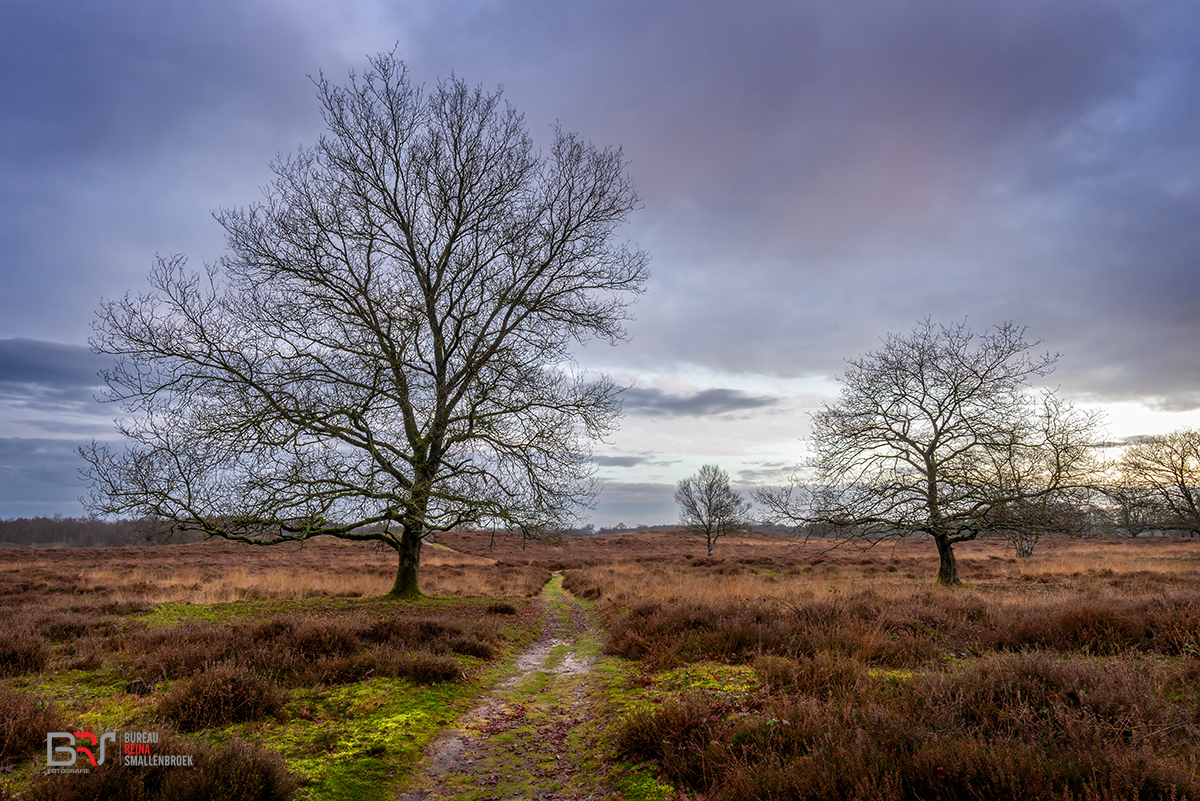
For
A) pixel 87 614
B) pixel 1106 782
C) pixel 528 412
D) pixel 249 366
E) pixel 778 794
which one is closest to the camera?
pixel 1106 782

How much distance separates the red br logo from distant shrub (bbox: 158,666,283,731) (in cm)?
88

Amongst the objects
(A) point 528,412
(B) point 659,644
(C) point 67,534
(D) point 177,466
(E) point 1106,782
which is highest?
(A) point 528,412

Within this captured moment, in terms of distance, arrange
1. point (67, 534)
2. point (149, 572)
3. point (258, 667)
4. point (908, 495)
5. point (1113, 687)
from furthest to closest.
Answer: point (67, 534) → point (149, 572) → point (908, 495) → point (258, 667) → point (1113, 687)

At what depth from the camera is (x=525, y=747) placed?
214 inches

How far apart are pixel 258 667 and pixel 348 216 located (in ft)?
38.7

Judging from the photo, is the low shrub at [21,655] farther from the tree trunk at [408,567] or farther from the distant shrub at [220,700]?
the tree trunk at [408,567]

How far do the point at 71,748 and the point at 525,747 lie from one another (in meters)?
3.78

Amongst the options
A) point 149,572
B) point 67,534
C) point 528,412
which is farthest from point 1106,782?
point 67,534

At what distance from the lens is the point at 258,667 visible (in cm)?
657

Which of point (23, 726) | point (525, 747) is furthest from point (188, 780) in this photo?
point (525, 747)

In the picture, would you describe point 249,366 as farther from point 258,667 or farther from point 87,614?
point 258,667

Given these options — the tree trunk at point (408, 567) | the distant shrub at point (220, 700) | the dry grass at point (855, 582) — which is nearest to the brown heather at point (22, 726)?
the distant shrub at point (220, 700)

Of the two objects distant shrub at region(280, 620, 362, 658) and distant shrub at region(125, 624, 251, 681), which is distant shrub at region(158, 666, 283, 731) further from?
distant shrub at region(280, 620, 362, 658)

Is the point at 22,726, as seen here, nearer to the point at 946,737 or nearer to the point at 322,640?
the point at 322,640
